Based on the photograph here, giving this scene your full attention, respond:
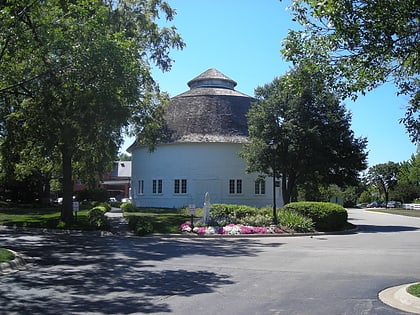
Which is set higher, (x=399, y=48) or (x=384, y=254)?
(x=399, y=48)

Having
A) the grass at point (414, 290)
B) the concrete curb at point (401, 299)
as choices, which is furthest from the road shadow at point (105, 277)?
the grass at point (414, 290)

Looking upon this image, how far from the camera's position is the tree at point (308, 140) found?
3250 cm

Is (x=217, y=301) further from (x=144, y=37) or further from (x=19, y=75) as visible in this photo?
(x=144, y=37)

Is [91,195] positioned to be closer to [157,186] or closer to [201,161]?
Result: [157,186]

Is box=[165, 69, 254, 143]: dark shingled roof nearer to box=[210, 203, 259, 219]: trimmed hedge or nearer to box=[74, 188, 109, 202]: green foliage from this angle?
box=[210, 203, 259, 219]: trimmed hedge

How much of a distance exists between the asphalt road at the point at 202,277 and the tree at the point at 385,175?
112 metres

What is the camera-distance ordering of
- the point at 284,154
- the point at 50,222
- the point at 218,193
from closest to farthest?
the point at 50,222, the point at 284,154, the point at 218,193

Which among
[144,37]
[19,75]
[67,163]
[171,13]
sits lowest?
[67,163]

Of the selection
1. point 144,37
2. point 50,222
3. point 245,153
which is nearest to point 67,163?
point 50,222

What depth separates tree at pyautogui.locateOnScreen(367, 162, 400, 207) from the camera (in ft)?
406

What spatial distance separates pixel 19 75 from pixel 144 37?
11420mm

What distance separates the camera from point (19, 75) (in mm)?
17875

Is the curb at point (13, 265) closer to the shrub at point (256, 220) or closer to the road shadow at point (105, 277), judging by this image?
the road shadow at point (105, 277)

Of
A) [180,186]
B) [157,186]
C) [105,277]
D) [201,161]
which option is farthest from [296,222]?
[157,186]
